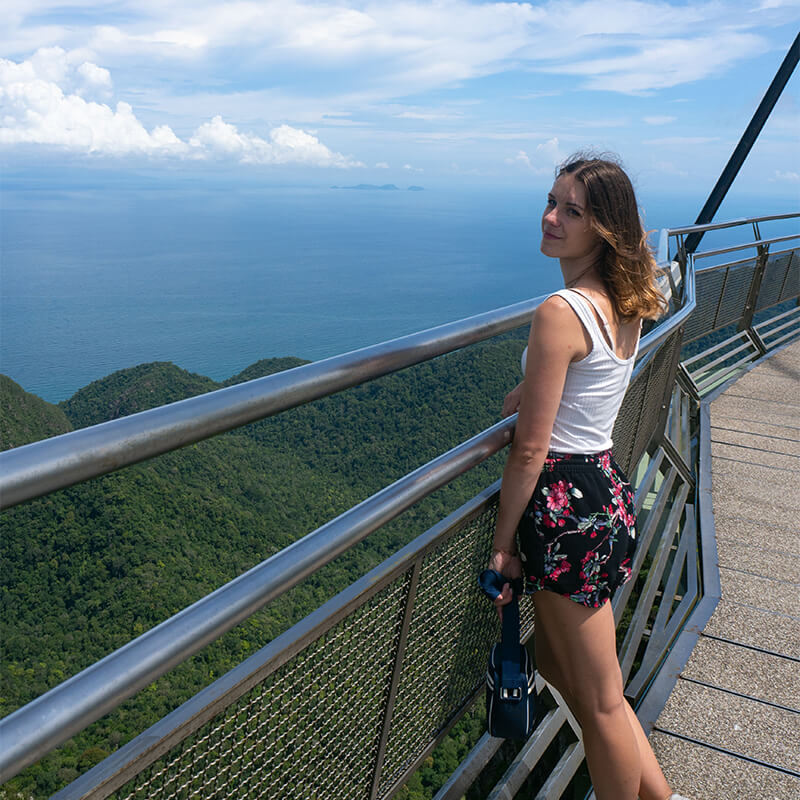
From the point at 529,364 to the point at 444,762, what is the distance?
2.67 meters

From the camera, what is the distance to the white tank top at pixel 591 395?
1450 millimetres

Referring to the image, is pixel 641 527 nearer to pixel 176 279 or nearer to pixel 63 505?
pixel 63 505

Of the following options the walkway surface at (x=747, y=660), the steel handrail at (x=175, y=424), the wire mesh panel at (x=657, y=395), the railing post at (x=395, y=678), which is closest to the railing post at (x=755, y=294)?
the walkway surface at (x=747, y=660)

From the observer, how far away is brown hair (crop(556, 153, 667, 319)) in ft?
5.02

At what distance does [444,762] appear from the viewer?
3.40 m

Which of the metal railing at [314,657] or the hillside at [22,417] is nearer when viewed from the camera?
the metal railing at [314,657]

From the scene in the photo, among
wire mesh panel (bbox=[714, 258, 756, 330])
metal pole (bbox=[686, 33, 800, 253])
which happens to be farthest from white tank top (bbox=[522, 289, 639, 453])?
metal pole (bbox=[686, 33, 800, 253])

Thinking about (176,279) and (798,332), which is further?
(176,279)

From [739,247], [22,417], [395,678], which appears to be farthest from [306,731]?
[22,417]

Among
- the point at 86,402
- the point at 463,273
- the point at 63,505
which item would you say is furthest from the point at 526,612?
the point at 463,273

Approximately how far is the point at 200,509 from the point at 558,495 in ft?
145

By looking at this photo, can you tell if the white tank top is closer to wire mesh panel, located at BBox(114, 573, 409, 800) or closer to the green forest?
wire mesh panel, located at BBox(114, 573, 409, 800)

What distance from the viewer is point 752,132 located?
27.4 feet

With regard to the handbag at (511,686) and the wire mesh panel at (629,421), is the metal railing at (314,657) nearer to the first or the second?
the handbag at (511,686)
